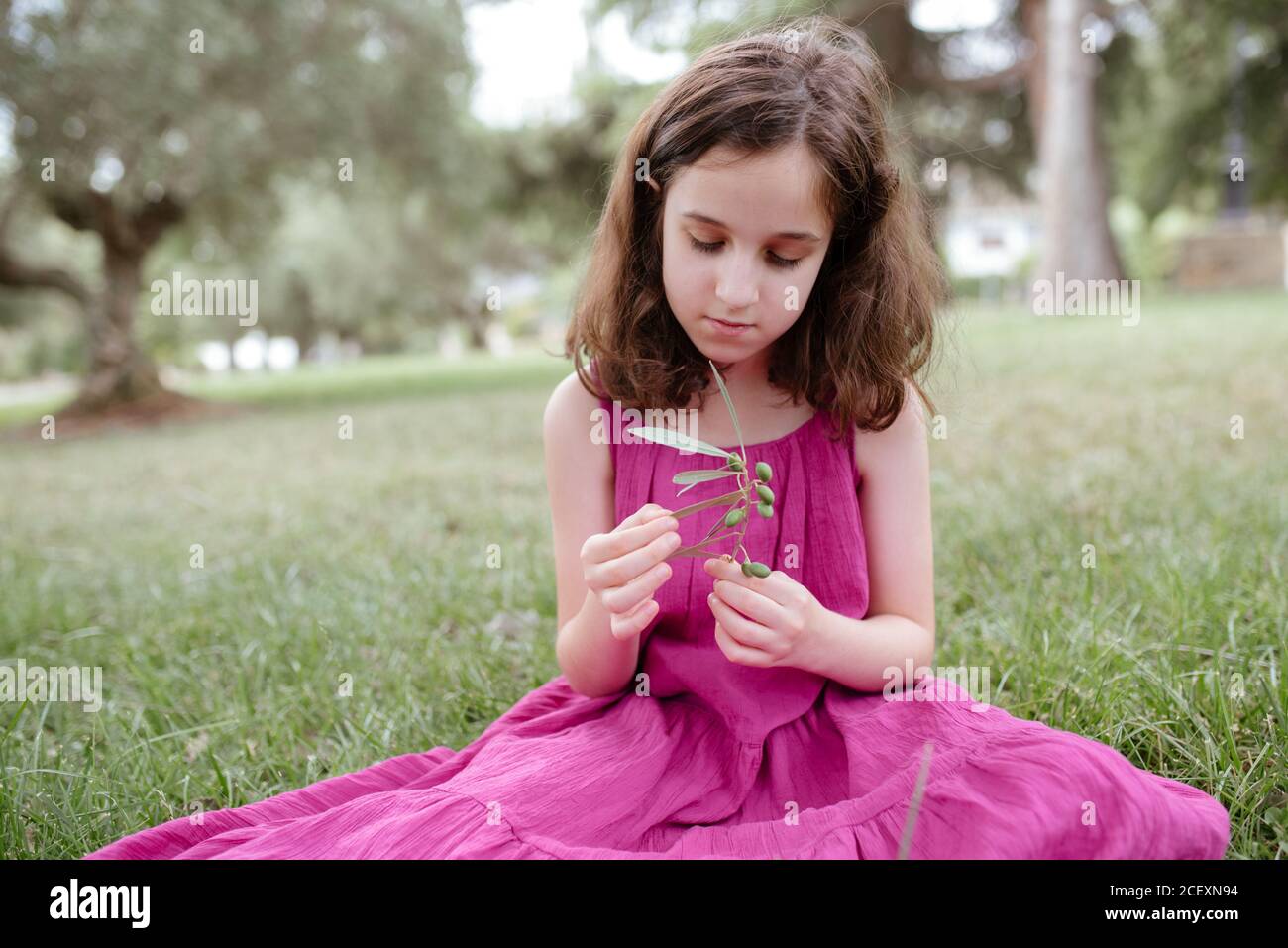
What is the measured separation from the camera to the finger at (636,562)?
4.73ft

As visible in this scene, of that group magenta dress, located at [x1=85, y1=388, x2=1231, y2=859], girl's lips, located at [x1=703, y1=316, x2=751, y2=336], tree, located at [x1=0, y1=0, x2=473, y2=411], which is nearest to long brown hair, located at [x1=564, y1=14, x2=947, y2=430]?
magenta dress, located at [x1=85, y1=388, x2=1231, y2=859]

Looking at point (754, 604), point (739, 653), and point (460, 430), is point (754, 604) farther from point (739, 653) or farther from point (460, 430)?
point (460, 430)

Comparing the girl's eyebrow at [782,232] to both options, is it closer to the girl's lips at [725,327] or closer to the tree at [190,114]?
the girl's lips at [725,327]

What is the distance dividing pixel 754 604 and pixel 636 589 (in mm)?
179

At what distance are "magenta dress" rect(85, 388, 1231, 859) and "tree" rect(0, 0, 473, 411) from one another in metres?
7.74

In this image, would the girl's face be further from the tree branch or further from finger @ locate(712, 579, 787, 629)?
the tree branch

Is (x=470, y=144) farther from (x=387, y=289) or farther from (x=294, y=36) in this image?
(x=387, y=289)

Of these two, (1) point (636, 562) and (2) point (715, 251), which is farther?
(2) point (715, 251)

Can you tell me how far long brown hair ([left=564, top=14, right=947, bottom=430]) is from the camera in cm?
169

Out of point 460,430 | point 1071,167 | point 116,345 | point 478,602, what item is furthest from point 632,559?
point 116,345

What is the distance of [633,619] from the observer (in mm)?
1524

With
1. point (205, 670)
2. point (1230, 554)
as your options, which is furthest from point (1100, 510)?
point (205, 670)
